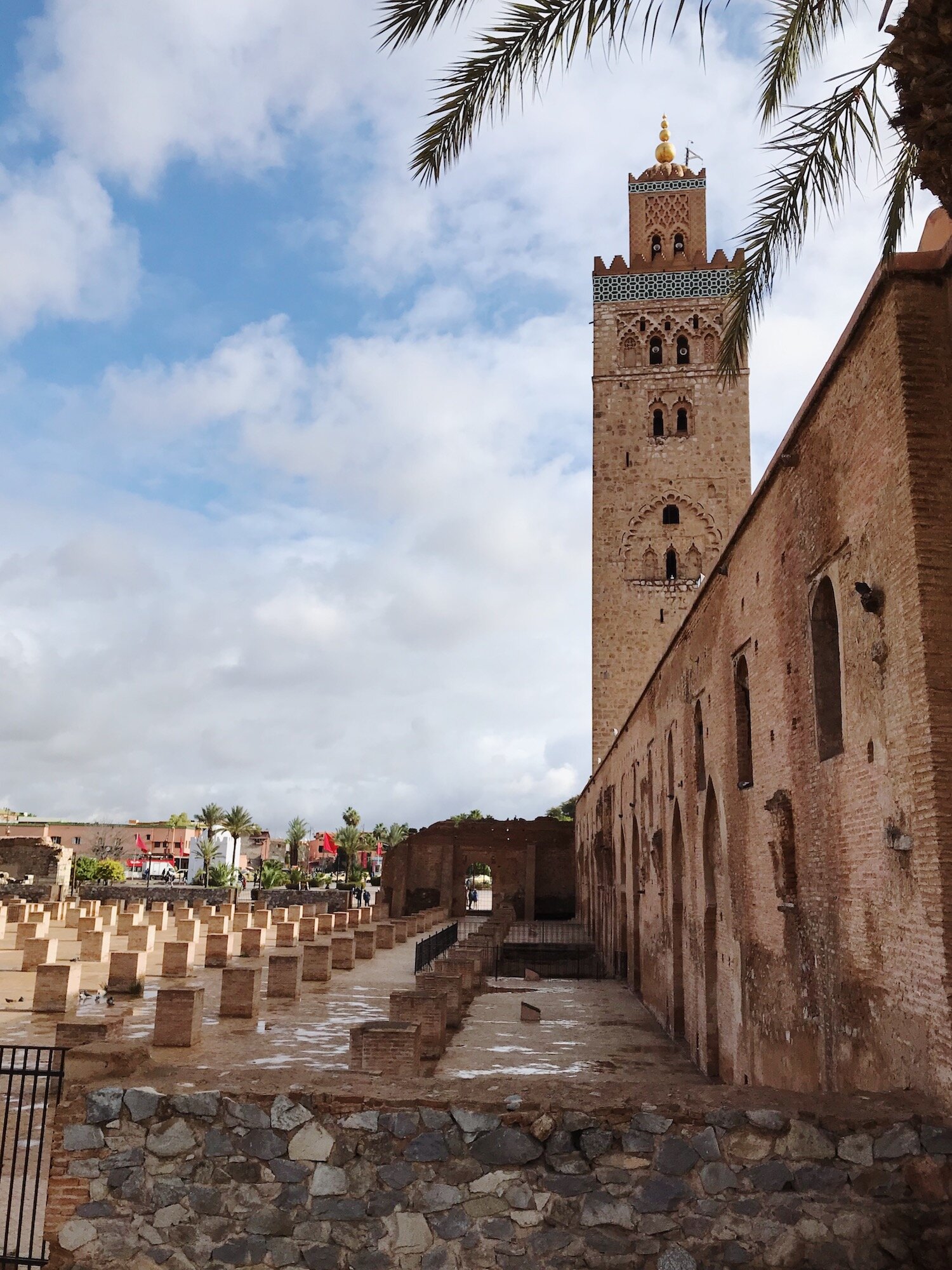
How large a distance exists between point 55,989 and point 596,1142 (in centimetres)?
1091

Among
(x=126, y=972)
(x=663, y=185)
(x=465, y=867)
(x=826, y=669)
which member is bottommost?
(x=126, y=972)

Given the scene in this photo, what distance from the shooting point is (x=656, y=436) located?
114ft

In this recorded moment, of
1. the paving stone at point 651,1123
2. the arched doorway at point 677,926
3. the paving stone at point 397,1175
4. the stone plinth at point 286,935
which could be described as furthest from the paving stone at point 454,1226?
the stone plinth at point 286,935

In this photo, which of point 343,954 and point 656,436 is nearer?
point 343,954

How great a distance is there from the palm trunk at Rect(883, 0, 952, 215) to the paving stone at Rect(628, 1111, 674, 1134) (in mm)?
4529

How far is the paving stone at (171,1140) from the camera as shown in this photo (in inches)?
192

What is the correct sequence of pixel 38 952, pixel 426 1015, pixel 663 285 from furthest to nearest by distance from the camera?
pixel 663 285, pixel 38 952, pixel 426 1015

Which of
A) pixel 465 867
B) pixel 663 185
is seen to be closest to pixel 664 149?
pixel 663 185

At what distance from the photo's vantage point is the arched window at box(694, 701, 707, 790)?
11.9 m

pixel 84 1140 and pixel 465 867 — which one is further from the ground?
pixel 465 867

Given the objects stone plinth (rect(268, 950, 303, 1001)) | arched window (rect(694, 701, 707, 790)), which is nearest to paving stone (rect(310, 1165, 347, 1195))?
arched window (rect(694, 701, 707, 790))

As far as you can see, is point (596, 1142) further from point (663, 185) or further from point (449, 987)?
point (663, 185)

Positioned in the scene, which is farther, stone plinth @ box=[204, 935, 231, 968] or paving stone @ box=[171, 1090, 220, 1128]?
stone plinth @ box=[204, 935, 231, 968]

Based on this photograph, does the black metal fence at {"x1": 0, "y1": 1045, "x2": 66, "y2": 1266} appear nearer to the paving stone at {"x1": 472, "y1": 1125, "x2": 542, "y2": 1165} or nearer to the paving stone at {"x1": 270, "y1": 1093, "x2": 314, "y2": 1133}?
the paving stone at {"x1": 270, "y1": 1093, "x2": 314, "y2": 1133}
